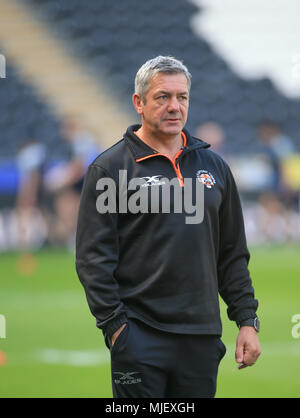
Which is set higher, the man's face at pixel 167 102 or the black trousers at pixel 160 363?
the man's face at pixel 167 102

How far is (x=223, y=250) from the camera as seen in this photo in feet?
7.24

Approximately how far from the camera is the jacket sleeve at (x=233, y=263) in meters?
2.18

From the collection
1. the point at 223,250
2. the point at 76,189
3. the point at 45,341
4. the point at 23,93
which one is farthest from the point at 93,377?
the point at 23,93

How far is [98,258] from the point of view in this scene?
6.56 feet

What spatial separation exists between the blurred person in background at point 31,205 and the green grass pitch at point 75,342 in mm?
1740

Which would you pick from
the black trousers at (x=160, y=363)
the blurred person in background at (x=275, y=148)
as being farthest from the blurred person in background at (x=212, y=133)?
the black trousers at (x=160, y=363)

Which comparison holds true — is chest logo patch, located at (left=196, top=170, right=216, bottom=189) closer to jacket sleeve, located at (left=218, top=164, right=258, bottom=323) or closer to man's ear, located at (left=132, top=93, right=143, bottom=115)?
jacket sleeve, located at (left=218, top=164, right=258, bottom=323)

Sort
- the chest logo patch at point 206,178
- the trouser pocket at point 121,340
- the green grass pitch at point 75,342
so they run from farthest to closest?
the green grass pitch at point 75,342 → the chest logo patch at point 206,178 → the trouser pocket at point 121,340

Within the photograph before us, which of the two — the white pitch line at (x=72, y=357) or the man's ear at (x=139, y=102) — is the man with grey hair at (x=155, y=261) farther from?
the white pitch line at (x=72, y=357)

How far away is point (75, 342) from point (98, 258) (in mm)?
3295

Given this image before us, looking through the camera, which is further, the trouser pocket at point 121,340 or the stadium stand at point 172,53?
the stadium stand at point 172,53

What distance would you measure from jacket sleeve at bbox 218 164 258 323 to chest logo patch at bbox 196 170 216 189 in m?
0.10

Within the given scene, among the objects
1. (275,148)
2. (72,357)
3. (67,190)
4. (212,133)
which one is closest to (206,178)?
(72,357)

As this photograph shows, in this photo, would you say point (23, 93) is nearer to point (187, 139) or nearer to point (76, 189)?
point (76, 189)
